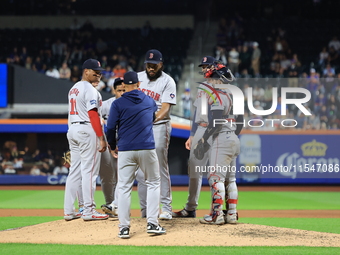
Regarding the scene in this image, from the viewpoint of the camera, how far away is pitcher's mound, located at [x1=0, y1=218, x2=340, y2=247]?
597cm

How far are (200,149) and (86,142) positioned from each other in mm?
1514

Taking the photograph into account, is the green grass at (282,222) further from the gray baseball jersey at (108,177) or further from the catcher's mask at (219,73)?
the catcher's mask at (219,73)

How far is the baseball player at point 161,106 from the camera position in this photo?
267 inches

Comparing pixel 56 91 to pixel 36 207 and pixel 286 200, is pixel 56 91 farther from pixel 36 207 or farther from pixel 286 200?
pixel 286 200

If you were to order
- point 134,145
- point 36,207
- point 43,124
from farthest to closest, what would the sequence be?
point 43,124
point 36,207
point 134,145

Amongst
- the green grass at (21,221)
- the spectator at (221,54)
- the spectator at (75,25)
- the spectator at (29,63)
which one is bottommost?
the green grass at (21,221)

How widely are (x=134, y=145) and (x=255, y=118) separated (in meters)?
9.39

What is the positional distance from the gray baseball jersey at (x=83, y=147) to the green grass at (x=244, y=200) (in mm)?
3784

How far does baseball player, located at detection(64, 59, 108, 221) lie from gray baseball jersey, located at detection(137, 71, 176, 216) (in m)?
0.63

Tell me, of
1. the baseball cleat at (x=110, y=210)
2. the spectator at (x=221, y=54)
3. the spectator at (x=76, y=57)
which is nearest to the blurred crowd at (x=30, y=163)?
the spectator at (x=76, y=57)

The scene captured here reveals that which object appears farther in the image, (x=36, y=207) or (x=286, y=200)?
(x=286, y=200)

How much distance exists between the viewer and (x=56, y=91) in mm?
16953

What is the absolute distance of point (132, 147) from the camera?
5918 mm

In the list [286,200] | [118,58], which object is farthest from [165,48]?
[286,200]
